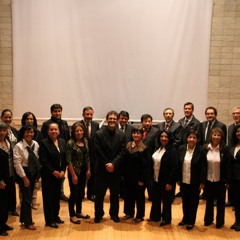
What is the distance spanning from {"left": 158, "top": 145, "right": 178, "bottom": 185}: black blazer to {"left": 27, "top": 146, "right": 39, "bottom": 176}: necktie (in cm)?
153

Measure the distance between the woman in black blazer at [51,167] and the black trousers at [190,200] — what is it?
1.54m

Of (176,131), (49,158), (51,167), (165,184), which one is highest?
(176,131)

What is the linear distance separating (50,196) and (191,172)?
174 centimetres

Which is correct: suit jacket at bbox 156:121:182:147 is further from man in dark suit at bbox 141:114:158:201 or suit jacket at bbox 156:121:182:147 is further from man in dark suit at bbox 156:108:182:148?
man in dark suit at bbox 141:114:158:201

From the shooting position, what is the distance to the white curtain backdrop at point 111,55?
6816 millimetres

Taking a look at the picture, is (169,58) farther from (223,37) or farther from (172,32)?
(223,37)

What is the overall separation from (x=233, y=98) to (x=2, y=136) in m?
4.95

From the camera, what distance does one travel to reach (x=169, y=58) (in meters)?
6.97

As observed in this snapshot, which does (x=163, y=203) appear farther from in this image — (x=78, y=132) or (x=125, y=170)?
(x=78, y=132)

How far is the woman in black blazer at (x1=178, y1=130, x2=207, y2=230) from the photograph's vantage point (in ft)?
13.9

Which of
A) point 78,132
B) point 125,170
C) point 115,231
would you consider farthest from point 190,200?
point 78,132

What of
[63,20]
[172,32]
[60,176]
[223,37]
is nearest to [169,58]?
[172,32]

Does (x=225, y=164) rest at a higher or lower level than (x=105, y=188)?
higher

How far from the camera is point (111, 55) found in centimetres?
693
